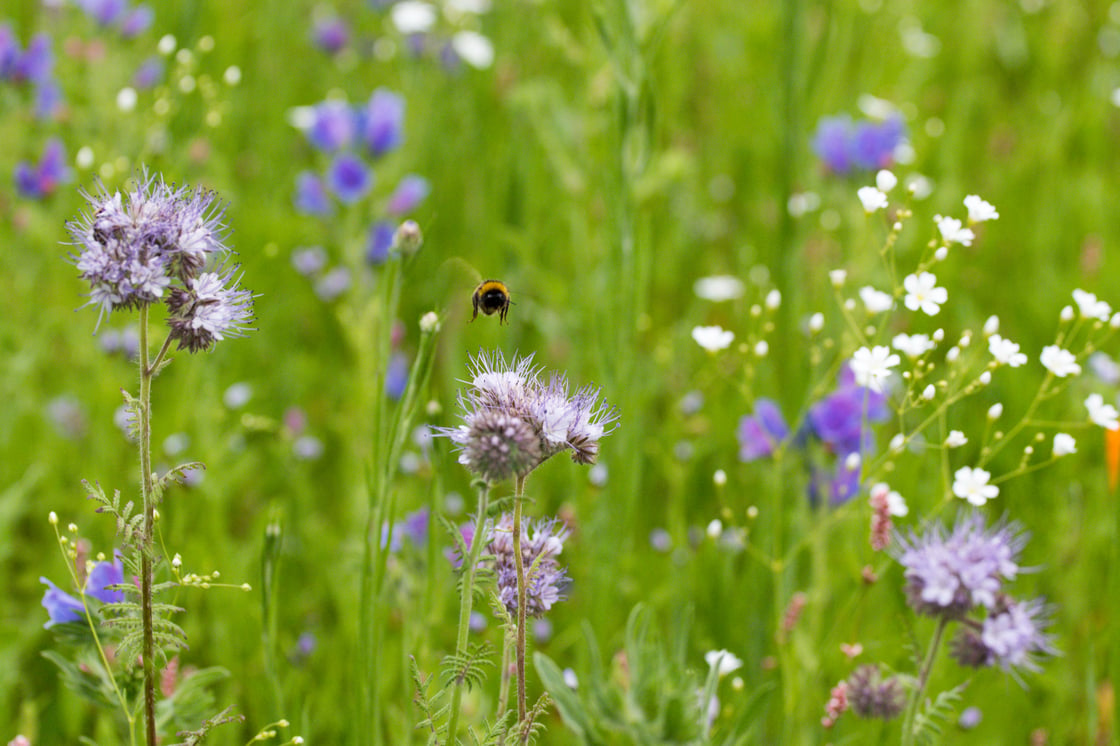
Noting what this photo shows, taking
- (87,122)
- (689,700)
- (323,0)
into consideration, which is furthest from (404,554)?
(323,0)

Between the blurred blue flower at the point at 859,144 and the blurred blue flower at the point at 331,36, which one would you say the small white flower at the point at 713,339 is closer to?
the blurred blue flower at the point at 859,144

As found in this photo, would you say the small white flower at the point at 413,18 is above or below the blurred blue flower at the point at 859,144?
above

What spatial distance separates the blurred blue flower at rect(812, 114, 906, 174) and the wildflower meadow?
1cm

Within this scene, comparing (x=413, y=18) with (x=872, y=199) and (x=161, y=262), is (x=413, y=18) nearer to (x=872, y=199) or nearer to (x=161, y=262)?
(x=872, y=199)

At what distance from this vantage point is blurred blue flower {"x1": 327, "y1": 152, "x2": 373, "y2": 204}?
3.05 m

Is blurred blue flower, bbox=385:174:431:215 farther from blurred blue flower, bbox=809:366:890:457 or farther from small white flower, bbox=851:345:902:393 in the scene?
small white flower, bbox=851:345:902:393

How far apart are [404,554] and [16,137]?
247 cm

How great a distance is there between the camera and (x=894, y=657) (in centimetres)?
205

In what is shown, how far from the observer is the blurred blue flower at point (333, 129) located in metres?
3.17

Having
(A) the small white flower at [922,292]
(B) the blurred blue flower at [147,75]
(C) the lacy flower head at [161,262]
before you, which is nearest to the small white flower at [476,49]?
(B) the blurred blue flower at [147,75]

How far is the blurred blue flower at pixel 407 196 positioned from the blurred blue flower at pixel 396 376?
1.67 ft

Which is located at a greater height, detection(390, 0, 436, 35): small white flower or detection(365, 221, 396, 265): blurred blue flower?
detection(390, 0, 436, 35): small white flower

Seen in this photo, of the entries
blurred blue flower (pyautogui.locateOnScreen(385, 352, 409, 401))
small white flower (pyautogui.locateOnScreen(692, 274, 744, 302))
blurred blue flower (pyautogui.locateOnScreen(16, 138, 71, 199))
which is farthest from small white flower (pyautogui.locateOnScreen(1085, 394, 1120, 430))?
blurred blue flower (pyautogui.locateOnScreen(16, 138, 71, 199))

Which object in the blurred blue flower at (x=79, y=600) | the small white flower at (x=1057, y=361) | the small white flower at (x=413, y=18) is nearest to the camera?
the blurred blue flower at (x=79, y=600)
